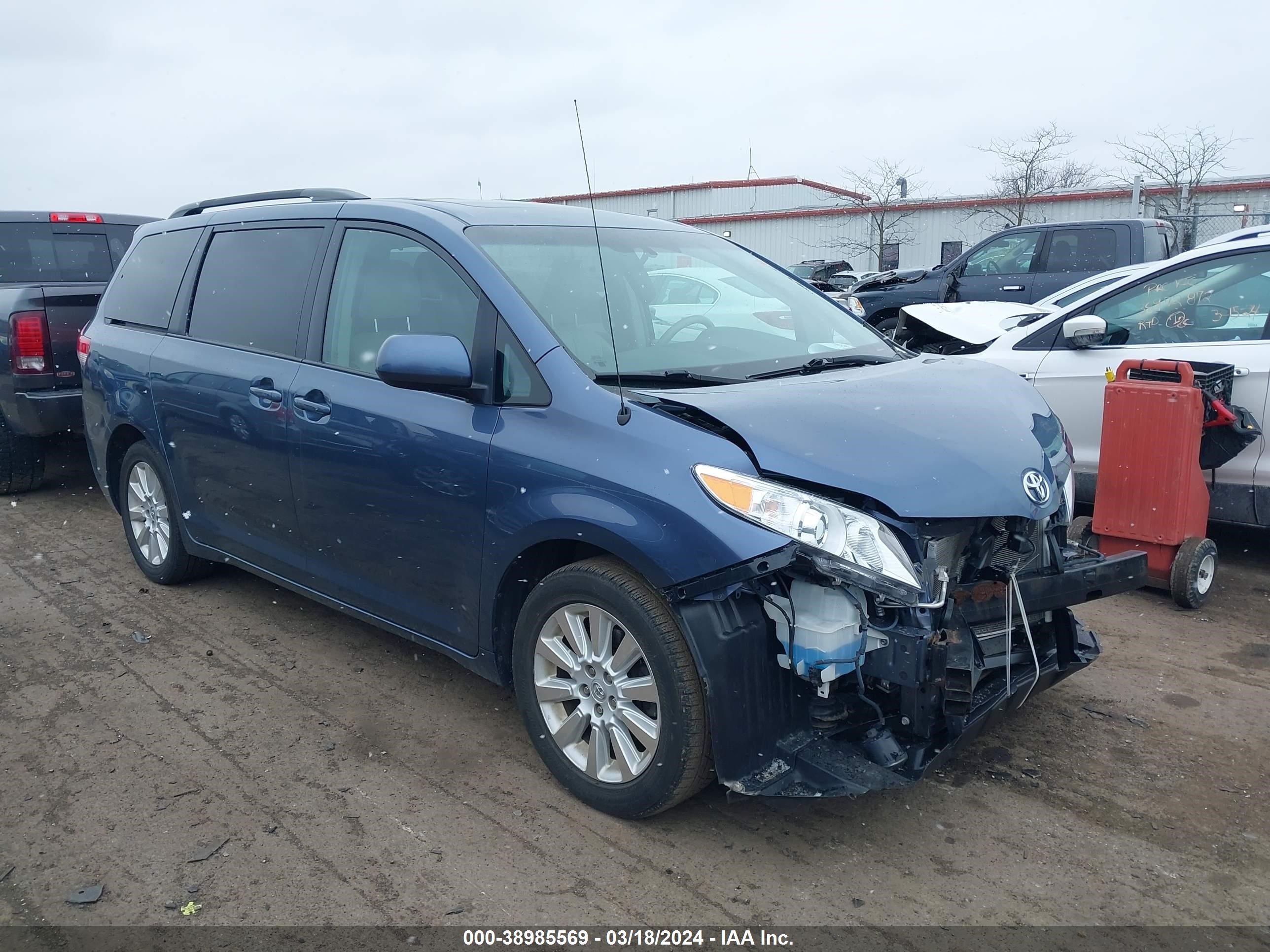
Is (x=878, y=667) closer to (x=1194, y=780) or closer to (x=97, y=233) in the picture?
(x=1194, y=780)

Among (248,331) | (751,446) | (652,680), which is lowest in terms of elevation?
(652,680)

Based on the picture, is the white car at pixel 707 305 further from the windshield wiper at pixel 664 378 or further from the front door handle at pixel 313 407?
the front door handle at pixel 313 407

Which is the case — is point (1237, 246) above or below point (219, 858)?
above

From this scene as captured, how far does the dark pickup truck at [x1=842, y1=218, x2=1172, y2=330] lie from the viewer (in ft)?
37.0

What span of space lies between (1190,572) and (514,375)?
354 cm

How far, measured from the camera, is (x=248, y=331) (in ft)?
14.5

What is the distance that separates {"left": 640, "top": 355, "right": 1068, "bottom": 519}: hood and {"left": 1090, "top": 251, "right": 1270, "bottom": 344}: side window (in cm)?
262

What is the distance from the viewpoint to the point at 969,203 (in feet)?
92.7

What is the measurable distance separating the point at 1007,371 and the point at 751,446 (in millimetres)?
1632

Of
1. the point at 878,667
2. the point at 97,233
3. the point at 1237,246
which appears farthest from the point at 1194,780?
the point at 97,233

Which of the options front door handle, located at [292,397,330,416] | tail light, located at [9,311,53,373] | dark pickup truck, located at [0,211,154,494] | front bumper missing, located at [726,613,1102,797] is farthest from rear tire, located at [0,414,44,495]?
front bumper missing, located at [726,613,1102,797]

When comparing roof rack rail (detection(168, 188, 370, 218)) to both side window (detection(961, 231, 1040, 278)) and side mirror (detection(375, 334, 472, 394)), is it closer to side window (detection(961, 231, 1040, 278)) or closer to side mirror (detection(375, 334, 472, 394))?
side mirror (detection(375, 334, 472, 394))

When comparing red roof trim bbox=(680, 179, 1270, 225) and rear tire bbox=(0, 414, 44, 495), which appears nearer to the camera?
rear tire bbox=(0, 414, 44, 495)

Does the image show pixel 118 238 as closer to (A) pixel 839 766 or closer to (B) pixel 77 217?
(B) pixel 77 217
